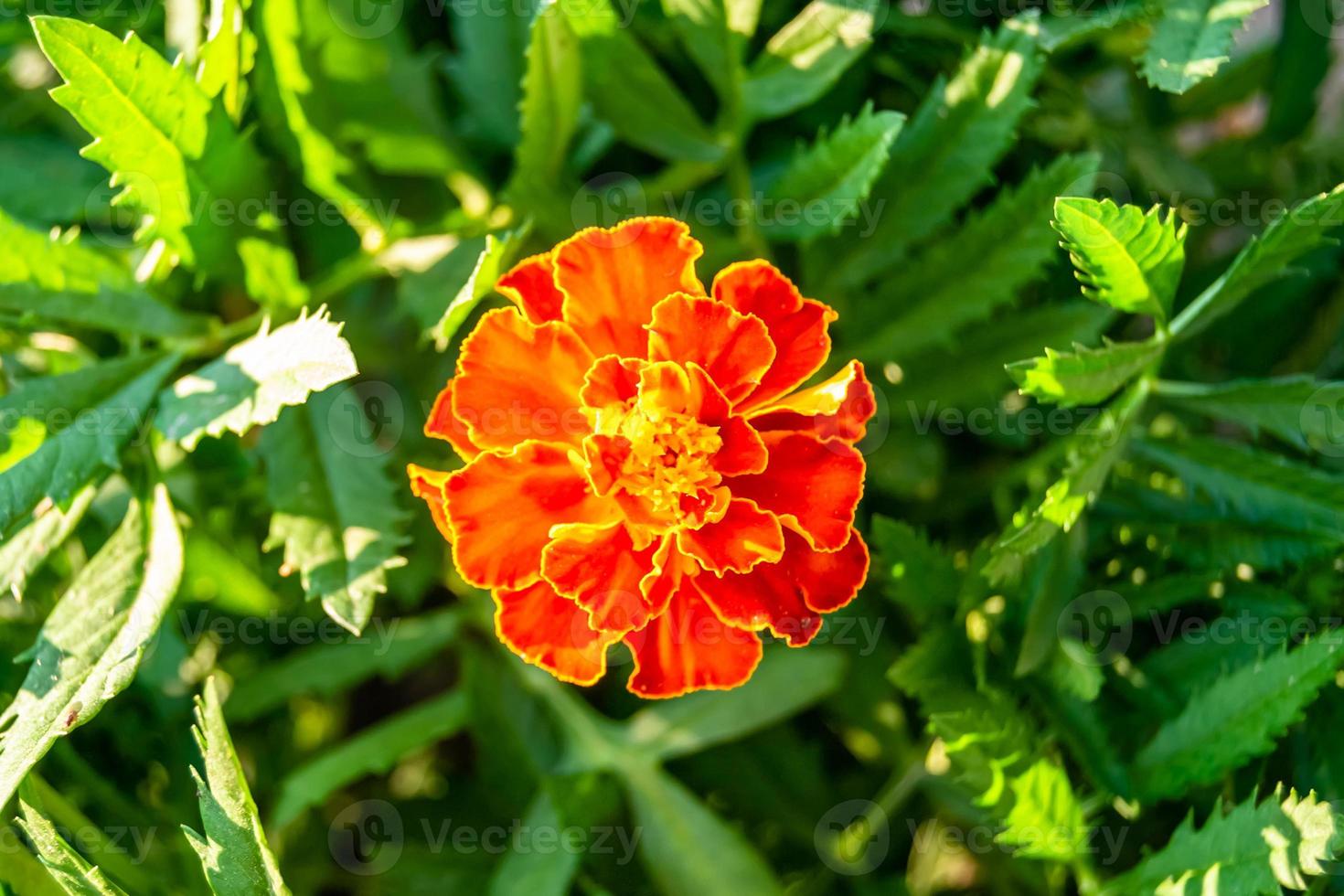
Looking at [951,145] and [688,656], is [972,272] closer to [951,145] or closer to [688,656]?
[951,145]

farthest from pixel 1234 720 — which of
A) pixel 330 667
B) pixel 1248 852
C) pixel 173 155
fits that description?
pixel 173 155

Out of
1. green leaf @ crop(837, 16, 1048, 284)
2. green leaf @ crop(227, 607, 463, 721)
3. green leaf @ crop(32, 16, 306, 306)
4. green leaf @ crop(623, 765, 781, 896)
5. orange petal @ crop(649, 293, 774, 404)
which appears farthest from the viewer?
green leaf @ crop(227, 607, 463, 721)

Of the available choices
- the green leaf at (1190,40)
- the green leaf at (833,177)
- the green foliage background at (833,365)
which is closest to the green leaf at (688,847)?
the green foliage background at (833,365)

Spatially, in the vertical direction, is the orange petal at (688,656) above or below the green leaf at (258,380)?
below

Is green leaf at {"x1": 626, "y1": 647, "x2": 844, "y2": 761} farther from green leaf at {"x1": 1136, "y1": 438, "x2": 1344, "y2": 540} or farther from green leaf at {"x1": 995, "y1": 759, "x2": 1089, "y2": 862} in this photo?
green leaf at {"x1": 1136, "y1": 438, "x2": 1344, "y2": 540}

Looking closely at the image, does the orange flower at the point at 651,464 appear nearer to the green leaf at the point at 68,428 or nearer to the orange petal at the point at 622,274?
the orange petal at the point at 622,274

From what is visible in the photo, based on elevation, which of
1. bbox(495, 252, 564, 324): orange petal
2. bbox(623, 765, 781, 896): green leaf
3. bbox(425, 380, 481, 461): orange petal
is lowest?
bbox(623, 765, 781, 896): green leaf

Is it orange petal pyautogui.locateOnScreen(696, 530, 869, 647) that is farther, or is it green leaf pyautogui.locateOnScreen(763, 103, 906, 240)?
green leaf pyautogui.locateOnScreen(763, 103, 906, 240)

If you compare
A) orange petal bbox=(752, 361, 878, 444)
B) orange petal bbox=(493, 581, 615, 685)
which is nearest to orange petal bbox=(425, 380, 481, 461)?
orange petal bbox=(493, 581, 615, 685)
